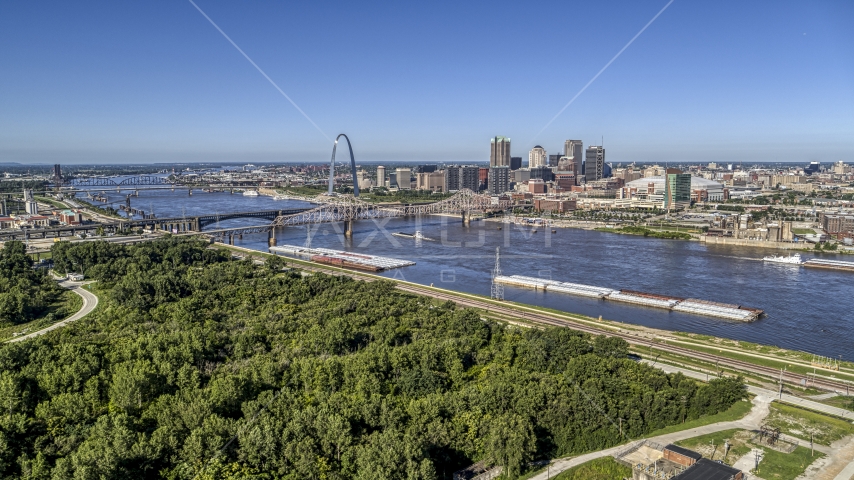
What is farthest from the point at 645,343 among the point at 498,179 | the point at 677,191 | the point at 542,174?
the point at 542,174

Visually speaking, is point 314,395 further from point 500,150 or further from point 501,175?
point 500,150

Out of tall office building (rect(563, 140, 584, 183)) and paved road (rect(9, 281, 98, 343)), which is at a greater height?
tall office building (rect(563, 140, 584, 183))

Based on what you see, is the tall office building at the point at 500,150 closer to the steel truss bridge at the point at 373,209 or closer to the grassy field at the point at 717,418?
the steel truss bridge at the point at 373,209

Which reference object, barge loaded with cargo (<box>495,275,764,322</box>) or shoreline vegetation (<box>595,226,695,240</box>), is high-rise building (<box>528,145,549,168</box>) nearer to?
shoreline vegetation (<box>595,226,695,240</box>)

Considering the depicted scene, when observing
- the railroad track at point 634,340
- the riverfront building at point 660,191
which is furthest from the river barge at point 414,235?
the riverfront building at point 660,191

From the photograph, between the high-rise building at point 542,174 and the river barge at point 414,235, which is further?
the high-rise building at point 542,174

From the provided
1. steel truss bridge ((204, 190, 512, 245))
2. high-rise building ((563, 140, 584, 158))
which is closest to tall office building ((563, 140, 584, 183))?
high-rise building ((563, 140, 584, 158))

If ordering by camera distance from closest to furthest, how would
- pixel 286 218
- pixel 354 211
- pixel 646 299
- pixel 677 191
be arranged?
1. pixel 646 299
2. pixel 286 218
3. pixel 354 211
4. pixel 677 191
